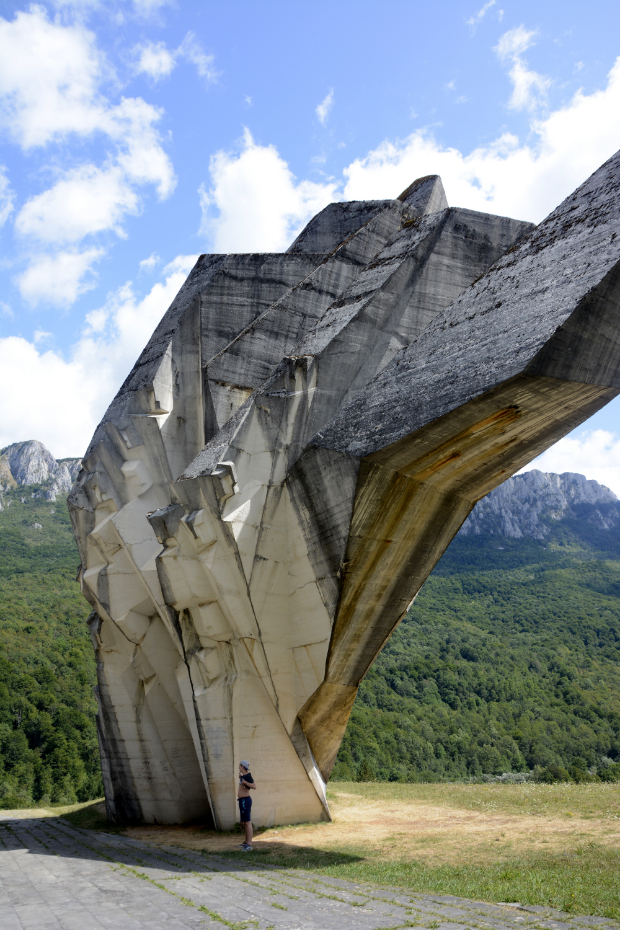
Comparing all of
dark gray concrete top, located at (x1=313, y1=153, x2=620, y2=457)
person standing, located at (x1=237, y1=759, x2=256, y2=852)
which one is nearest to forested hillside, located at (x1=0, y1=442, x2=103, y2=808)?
person standing, located at (x1=237, y1=759, x2=256, y2=852)

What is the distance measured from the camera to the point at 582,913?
5.46m

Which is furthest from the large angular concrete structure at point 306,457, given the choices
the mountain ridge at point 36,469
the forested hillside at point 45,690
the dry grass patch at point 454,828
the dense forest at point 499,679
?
the mountain ridge at point 36,469

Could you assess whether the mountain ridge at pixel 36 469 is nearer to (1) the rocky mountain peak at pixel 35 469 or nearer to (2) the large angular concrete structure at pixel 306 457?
(1) the rocky mountain peak at pixel 35 469

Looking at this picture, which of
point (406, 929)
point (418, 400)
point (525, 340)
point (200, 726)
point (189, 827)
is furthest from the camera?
point (189, 827)

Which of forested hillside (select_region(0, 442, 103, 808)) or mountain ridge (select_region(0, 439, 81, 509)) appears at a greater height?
mountain ridge (select_region(0, 439, 81, 509))

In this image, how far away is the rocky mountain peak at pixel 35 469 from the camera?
73938 millimetres

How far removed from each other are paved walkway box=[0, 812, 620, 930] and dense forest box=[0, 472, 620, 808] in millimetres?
14699

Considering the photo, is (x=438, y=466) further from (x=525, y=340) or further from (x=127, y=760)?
(x=127, y=760)

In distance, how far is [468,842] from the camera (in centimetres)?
945

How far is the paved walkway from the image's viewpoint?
542cm

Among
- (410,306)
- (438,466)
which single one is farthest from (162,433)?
(438,466)

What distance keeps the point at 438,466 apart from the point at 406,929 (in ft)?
18.4

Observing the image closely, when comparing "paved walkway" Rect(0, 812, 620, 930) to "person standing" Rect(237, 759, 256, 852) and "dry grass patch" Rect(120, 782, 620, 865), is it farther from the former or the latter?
"dry grass patch" Rect(120, 782, 620, 865)

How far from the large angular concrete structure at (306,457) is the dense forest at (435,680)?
11.2 metres
